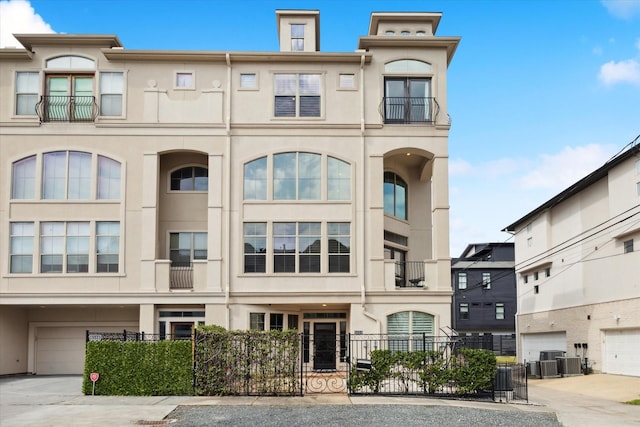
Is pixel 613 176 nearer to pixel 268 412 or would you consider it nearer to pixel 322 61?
pixel 322 61

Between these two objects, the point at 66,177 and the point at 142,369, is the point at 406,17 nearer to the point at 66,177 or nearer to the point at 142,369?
the point at 66,177

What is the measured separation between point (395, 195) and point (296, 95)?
6211 millimetres

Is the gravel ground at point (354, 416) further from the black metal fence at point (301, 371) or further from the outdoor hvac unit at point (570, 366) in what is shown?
the outdoor hvac unit at point (570, 366)

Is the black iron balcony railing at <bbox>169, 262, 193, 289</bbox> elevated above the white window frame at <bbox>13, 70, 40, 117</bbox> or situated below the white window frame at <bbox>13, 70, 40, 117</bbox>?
below

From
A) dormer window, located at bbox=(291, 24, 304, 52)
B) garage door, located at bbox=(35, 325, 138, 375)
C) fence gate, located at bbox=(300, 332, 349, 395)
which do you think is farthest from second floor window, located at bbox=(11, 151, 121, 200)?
fence gate, located at bbox=(300, 332, 349, 395)

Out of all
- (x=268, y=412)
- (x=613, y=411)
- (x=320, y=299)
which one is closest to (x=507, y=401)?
(x=613, y=411)

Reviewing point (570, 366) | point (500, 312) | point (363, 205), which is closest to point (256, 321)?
point (363, 205)

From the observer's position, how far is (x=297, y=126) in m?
27.6

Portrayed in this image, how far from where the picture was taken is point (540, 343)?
137ft

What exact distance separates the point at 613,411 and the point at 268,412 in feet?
34.1

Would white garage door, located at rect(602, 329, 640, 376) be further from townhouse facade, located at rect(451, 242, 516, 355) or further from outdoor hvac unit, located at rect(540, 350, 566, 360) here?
townhouse facade, located at rect(451, 242, 516, 355)

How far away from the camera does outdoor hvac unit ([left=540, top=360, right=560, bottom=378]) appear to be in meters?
32.3

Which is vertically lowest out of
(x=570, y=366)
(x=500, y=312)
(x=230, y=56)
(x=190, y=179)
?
(x=570, y=366)

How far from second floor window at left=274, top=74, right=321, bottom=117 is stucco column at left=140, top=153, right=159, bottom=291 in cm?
531
